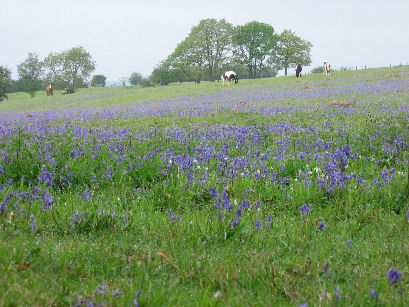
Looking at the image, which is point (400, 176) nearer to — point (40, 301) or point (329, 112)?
point (40, 301)

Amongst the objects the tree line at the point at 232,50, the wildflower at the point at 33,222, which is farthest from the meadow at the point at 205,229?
the tree line at the point at 232,50

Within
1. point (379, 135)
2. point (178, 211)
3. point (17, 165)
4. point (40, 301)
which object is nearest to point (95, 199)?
point (178, 211)

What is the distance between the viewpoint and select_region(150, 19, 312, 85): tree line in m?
86.1

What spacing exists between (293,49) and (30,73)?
242 feet

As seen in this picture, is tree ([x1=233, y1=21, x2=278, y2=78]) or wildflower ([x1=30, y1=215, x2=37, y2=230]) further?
tree ([x1=233, y1=21, x2=278, y2=78])

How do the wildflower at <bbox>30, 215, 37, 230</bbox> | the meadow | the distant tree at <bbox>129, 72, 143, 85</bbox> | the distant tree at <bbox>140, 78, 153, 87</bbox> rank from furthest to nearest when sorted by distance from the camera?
the distant tree at <bbox>129, 72, 143, 85</bbox> → the distant tree at <bbox>140, 78, 153, 87</bbox> → the wildflower at <bbox>30, 215, 37, 230</bbox> → the meadow

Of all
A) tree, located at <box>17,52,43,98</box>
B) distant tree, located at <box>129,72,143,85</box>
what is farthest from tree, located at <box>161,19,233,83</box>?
distant tree, located at <box>129,72,143,85</box>

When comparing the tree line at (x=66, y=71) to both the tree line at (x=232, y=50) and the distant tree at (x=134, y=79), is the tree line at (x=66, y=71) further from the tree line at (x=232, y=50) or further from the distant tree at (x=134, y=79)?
the distant tree at (x=134, y=79)

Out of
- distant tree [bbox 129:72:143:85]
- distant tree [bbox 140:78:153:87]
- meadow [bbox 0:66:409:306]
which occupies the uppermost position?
distant tree [bbox 129:72:143:85]

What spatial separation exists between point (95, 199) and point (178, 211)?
4.34 feet

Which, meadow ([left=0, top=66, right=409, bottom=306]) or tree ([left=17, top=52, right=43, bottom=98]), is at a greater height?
tree ([left=17, top=52, right=43, bottom=98])

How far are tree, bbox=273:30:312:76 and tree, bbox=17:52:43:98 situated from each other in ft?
220

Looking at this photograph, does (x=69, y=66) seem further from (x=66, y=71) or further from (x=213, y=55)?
(x=213, y=55)

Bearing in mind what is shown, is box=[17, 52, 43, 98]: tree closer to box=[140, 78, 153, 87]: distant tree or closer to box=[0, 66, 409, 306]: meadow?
box=[140, 78, 153, 87]: distant tree
